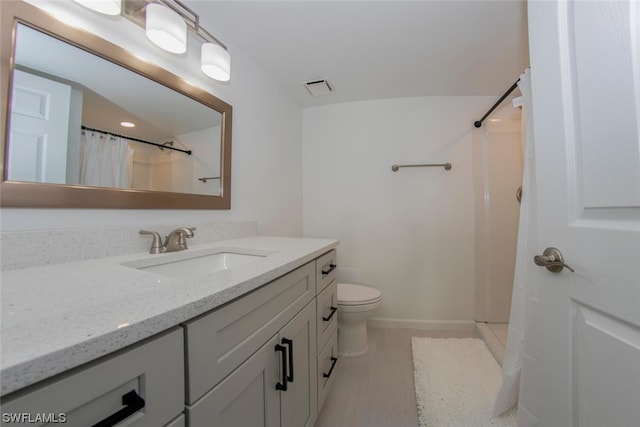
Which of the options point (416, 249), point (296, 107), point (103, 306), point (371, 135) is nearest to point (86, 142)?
point (103, 306)

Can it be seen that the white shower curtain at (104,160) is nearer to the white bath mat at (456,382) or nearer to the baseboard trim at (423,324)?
the white bath mat at (456,382)

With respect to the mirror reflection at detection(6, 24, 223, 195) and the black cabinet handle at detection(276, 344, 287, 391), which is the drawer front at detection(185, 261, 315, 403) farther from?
the mirror reflection at detection(6, 24, 223, 195)

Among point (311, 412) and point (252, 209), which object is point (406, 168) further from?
point (311, 412)

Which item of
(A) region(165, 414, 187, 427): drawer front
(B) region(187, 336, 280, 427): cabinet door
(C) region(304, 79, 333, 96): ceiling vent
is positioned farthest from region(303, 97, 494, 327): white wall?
Answer: (A) region(165, 414, 187, 427): drawer front

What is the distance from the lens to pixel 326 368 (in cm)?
119

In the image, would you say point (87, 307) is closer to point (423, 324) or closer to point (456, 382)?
point (456, 382)

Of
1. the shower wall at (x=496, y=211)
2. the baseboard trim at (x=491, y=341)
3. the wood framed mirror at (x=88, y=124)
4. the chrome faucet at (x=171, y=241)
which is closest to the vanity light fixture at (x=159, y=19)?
the wood framed mirror at (x=88, y=124)

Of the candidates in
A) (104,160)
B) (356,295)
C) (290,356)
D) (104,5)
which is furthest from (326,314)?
(104,5)

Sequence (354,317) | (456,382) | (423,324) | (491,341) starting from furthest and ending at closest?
(423,324), (491,341), (354,317), (456,382)

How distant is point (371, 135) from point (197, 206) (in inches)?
64.2

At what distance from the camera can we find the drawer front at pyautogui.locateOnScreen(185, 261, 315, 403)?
468 mm

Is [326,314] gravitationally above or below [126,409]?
below

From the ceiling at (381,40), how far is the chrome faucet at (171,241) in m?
1.13

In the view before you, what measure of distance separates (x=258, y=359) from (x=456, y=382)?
4.51 ft
